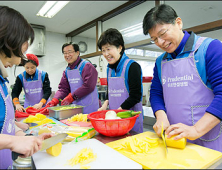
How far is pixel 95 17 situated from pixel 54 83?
292cm

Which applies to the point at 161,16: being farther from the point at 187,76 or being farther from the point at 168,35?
the point at 187,76

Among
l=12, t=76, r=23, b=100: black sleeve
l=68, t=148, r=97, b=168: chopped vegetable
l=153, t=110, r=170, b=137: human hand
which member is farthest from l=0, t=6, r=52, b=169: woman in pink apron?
l=12, t=76, r=23, b=100: black sleeve

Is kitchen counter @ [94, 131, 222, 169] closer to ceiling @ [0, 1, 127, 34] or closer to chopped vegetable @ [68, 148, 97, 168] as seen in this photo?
chopped vegetable @ [68, 148, 97, 168]

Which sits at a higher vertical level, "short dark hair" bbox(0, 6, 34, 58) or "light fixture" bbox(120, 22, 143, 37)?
"light fixture" bbox(120, 22, 143, 37)

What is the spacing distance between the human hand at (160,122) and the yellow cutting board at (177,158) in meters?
0.16

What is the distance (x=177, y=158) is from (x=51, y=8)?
4368 millimetres

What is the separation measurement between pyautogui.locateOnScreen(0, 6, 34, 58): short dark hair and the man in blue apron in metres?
0.97

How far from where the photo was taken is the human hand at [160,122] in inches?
41.5

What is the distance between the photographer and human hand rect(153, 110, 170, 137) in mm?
1055

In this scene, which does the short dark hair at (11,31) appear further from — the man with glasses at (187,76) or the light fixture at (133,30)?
the light fixture at (133,30)

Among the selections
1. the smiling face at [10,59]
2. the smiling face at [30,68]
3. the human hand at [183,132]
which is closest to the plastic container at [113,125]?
the human hand at [183,132]

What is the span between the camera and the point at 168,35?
1.15 metres

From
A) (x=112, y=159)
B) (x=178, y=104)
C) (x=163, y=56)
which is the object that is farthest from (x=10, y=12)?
(x=178, y=104)

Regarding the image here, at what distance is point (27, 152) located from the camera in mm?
753
